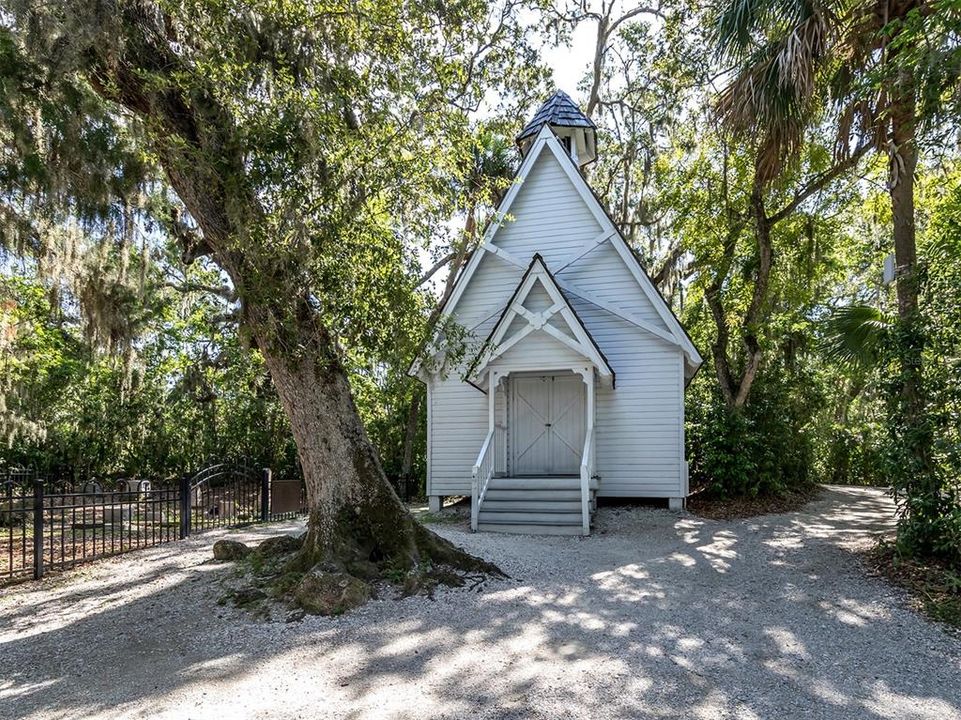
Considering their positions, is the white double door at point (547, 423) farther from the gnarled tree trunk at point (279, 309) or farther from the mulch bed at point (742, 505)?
the gnarled tree trunk at point (279, 309)

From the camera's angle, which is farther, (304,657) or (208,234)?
(208,234)

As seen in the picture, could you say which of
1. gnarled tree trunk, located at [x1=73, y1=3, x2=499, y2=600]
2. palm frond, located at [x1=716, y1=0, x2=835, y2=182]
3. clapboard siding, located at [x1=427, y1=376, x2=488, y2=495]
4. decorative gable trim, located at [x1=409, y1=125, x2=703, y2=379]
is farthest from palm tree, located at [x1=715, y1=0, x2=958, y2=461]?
clapboard siding, located at [x1=427, y1=376, x2=488, y2=495]

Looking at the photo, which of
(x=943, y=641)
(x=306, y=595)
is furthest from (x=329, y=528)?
(x=943, y=641)

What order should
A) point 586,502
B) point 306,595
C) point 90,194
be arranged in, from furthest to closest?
point 586,502 → point 90,194 → point 306,595

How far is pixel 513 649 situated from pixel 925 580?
181 inches

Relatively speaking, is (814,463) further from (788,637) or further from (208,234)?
(208,234)

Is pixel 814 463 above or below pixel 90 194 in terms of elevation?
below

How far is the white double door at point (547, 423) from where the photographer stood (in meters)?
13.1

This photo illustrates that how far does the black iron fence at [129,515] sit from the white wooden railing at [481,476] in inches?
174

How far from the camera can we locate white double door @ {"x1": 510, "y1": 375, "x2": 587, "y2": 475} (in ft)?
42.9

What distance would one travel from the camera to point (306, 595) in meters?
6.07

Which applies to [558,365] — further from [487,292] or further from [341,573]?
[341,573]

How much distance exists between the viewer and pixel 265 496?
12977mm

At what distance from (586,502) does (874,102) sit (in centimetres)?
706
